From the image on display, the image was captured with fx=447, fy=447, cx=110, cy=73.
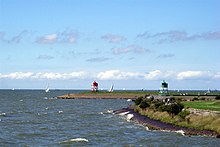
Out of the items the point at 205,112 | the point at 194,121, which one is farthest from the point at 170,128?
the point at 205,112

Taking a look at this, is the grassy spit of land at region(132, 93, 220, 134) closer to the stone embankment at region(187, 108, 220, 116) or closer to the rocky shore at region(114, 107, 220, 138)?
the stone embankment at region(187, 108, 220, 116)

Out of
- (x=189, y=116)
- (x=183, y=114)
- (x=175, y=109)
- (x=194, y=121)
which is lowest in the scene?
(x=194, y=121)

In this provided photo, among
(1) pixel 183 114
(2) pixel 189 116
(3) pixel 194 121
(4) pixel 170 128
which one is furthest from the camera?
(1) pixel 183 114

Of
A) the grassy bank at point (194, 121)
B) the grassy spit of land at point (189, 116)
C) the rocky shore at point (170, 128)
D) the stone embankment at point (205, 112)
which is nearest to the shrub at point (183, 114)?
the grassy spit of land at point (189, 116)

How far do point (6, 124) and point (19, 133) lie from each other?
1262 centimetres

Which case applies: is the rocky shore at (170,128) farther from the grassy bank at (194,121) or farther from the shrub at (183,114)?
the shrub at (183,114)

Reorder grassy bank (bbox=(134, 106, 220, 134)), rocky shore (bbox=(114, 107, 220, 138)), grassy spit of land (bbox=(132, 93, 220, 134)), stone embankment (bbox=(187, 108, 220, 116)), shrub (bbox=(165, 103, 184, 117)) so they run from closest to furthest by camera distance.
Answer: rocky shore (bbox=(114, 107, 220, 138))
grassy bank (bbox=(134, 106, 220, 134))
grassy spit of land (bbox=(132, 93, 220, 134))
stone embankment (bbox=(187, 108, 220, 116))
shrub (bbox=(165, 103, 184, 117))

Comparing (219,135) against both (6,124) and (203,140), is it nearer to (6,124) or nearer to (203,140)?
(203,140)

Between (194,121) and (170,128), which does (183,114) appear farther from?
(170,128)

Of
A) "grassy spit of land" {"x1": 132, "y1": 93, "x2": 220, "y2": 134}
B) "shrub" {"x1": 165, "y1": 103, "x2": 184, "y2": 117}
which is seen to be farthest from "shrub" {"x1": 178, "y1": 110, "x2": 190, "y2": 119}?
"shrub" {"x1": 165, "y1": 103, "x2": 184, "y2": 117}

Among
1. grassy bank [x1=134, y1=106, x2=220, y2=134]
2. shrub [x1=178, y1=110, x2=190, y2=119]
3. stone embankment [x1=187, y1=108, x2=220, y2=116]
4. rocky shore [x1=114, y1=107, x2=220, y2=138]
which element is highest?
stone embankment [x1=187, y1=108, x2=220, y2=116]

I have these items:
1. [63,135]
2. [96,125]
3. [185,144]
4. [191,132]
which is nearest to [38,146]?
[63,135]

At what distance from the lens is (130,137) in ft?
167

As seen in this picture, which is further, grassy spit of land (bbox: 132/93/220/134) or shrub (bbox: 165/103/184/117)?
shrub (bbox: 165/103/184/117)
